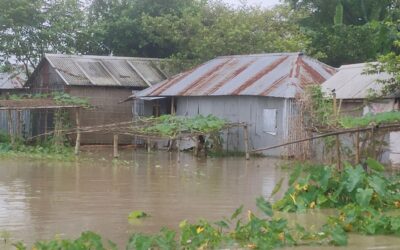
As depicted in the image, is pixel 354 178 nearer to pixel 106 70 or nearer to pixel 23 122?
pixel 106 70

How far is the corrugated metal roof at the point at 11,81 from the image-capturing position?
33397 mm

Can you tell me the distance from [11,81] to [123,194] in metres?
21.1

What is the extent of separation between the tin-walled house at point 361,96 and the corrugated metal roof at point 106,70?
389 inches

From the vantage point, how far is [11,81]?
33.9 m

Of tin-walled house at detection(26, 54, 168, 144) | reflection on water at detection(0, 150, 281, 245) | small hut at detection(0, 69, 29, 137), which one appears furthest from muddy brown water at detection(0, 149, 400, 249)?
small hut at detection(0, 69, 29, 137)

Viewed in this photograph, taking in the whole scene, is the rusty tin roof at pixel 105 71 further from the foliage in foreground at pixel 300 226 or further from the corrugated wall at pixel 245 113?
the foliage in foreground at pixel 300 226

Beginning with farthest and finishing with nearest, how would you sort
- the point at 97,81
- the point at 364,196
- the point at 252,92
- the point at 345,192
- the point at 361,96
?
the point at 97,81
the point at 252,92
the point at 361,96
the point at 345,192
the point at 364,196

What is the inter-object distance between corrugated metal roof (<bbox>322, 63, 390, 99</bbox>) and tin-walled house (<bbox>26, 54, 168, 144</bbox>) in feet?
32.1

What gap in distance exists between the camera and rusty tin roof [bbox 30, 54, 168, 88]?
1152 inches

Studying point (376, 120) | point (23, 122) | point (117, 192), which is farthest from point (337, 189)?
point (23, 122)

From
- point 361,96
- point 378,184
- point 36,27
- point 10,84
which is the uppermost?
point 36,27

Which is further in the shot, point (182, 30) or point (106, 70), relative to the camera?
point (182, 30)

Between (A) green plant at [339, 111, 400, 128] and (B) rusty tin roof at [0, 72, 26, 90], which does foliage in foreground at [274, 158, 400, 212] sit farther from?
(B) rusty tin roof at [0, 72, 26, 90]

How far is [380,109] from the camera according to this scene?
19781mm
